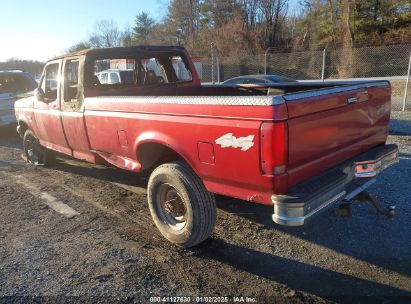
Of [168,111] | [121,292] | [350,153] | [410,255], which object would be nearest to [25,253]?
[121,292]

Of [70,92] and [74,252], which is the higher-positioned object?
[70,92]

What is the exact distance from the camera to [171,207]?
3.86 meters

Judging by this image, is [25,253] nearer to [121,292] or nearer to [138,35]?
[121,292]

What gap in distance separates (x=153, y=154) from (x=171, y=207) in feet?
2.15

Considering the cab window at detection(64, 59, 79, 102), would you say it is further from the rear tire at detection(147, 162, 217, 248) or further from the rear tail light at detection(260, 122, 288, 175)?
the rear tail light at detection(260, 122, 288, 175)

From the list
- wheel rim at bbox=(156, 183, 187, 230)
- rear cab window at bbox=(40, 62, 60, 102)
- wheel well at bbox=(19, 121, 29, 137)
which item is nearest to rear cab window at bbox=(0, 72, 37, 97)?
wheel well at bbox=(19, 121, 29, 137)

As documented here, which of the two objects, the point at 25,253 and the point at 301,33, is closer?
the point at 25,253

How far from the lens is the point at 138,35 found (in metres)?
65.2

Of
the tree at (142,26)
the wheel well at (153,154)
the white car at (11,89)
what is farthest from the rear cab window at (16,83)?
the tree at (142,26)

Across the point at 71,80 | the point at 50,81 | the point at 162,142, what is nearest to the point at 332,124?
the point at 162,142

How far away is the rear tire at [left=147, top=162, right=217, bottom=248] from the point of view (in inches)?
136

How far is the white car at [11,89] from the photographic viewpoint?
10109 millimetres

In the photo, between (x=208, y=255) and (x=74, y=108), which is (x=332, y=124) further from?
(x=74, y=108)

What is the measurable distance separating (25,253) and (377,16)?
1392 inches
